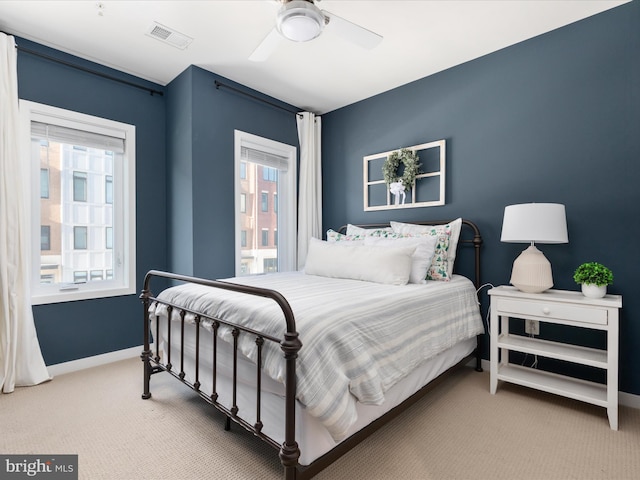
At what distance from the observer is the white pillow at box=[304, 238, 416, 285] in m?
2.37

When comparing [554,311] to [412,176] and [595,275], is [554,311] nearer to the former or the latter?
[595,275]

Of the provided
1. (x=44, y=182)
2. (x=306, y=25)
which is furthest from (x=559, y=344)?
(x=44, y=182)

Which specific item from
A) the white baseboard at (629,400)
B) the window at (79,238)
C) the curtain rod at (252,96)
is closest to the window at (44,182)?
the window at (79,238)

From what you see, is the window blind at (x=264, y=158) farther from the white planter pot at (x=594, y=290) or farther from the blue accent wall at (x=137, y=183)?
the white planter pot at (x=594, y=290)

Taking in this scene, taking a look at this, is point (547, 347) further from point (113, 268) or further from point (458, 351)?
point (113, 268)

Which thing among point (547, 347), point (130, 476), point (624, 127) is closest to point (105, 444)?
point (130, 476)

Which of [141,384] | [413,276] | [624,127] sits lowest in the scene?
[141,384]

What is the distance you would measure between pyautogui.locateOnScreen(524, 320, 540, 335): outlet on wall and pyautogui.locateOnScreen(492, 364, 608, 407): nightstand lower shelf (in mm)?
263

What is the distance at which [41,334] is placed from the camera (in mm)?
2602

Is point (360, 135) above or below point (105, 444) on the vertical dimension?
above

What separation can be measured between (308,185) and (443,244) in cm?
180

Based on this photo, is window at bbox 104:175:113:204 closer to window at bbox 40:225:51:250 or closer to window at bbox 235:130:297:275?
window at bbox 40:225:51:250

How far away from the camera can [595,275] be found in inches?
79.7

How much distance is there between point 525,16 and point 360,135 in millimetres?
1738
